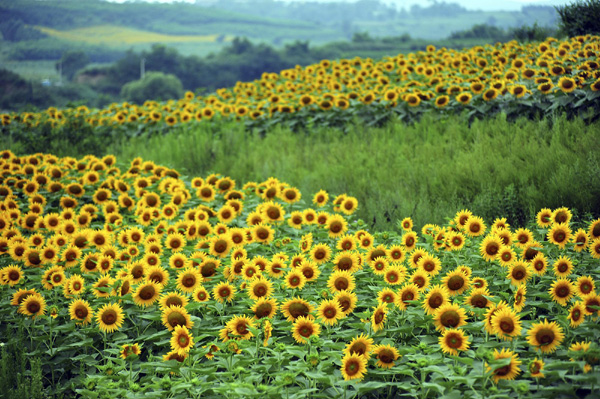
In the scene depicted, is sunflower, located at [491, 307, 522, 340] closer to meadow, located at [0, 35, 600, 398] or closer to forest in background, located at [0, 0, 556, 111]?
meadow, located at [0, 35, 600, 398]

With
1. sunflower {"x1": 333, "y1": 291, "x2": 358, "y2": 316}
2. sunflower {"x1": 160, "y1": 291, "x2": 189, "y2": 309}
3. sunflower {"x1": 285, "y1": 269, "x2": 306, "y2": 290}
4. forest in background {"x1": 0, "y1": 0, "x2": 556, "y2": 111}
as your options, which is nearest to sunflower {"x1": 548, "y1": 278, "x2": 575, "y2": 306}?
→ sunflower {"x1": 333, "y1": 291, "x2": 358, "y2": 316}

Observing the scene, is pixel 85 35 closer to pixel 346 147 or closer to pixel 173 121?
pixel 173 121

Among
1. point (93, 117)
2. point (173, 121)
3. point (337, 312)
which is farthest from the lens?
point (93, 117)

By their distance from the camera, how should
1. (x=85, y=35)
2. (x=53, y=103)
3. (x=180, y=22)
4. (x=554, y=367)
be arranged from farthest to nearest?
(x=180, y=22), (x=85, y=35), (x=53, y=103), (x=554, y=367)

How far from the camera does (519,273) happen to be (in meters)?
3.33

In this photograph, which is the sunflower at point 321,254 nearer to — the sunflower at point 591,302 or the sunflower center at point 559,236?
the sunflower center at point 559,236

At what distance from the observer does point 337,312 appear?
3.11 meters

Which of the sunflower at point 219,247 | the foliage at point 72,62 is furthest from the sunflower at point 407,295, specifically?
the foliage at point 72,62

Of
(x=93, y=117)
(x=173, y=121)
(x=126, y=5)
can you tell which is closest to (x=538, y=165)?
(x=173, y=121)

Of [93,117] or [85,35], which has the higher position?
[85,35]

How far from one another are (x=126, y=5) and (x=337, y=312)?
46038 mm

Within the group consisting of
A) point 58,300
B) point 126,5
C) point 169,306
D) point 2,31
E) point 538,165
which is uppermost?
point 126,5

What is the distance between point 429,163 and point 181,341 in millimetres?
4746

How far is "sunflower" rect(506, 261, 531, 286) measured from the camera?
332cm
